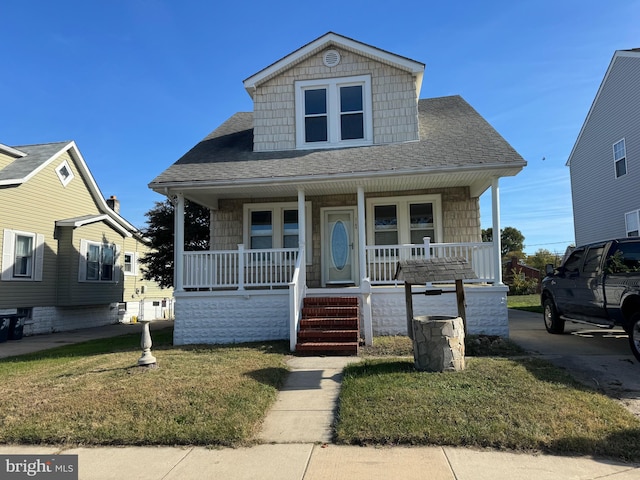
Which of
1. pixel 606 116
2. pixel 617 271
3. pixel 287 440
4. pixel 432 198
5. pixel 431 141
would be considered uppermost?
pixel 606 116

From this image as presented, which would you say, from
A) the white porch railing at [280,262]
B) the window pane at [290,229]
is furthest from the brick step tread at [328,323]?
the window pane at [290,229]

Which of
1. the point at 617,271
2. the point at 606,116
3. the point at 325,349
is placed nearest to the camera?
the point at 617,271

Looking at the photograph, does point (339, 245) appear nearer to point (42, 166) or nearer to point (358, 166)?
point (358, 166)

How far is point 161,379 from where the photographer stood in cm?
636

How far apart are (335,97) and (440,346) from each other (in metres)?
7.72

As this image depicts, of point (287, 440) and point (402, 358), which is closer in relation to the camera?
point (287, 440)

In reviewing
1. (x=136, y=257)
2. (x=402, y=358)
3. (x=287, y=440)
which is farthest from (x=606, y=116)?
(x=136, y=257)

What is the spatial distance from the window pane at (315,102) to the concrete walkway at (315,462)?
888 cm

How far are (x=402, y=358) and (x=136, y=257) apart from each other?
17.8m

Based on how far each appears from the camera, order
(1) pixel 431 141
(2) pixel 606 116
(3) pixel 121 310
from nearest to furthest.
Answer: (1) pixel 431 141 < (2) pixel 606 116 < (3) pixel 121 310

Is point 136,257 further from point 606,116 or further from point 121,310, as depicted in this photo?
point 606,116

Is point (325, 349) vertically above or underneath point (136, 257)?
underneath

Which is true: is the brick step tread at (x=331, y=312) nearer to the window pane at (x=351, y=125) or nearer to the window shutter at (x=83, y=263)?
the window pane at (x=351, y=125)

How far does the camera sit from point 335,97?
11688 mm
